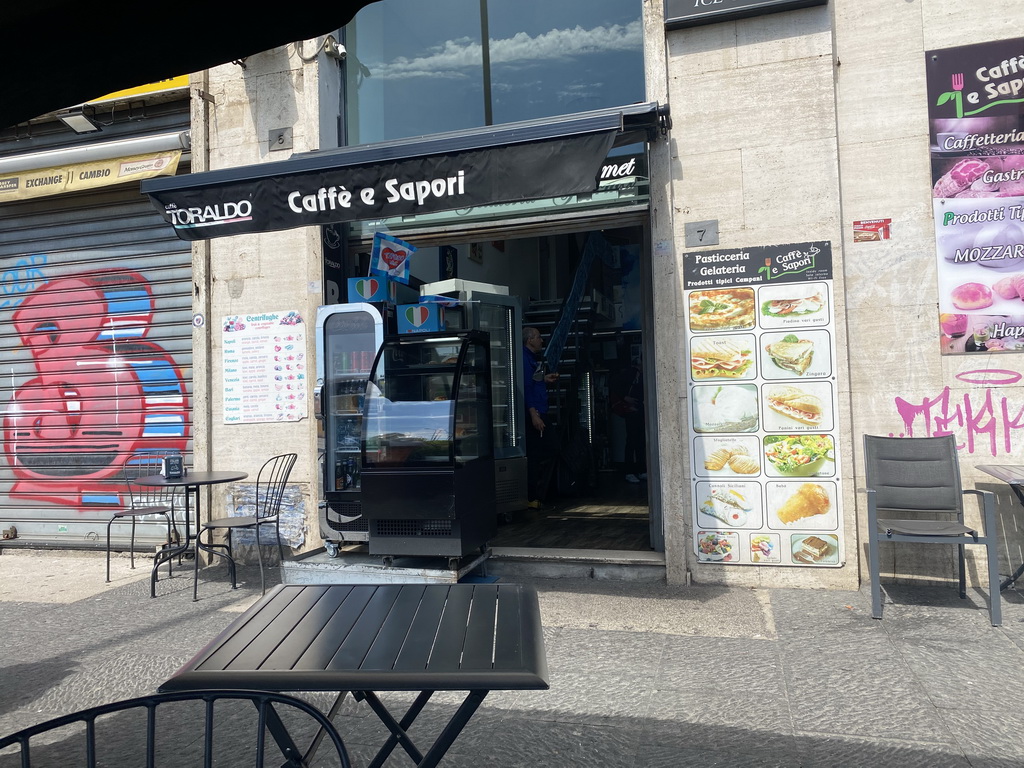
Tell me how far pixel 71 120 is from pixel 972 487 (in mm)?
8372

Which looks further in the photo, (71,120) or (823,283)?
(71,120)

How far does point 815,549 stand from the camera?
5.17 meters

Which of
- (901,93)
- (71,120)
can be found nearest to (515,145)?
(901,93)

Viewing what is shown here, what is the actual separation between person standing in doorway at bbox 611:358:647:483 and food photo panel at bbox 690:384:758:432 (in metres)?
5.36

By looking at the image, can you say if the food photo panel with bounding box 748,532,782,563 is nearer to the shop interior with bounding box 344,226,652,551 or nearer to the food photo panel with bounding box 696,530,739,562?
the food photo panel with bounding box 696,530,739,562

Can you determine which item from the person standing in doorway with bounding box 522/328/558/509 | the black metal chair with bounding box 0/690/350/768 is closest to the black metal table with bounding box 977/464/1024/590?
the black metal chair with bounding box 0/690/350/768

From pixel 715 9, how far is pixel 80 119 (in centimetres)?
597

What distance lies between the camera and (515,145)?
4.66 m

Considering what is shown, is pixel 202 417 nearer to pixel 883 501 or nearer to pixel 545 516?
pixel 545 516

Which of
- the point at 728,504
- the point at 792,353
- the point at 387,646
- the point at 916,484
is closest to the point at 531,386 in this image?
the point at 728,504

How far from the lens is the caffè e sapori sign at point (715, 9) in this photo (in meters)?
5.30

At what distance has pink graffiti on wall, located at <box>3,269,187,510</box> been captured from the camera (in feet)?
24.0

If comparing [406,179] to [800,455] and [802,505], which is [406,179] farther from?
[802,505]

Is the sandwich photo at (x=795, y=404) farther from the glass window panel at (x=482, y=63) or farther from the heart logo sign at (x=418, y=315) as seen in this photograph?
the heart logo sign at (x=418, y=315)
